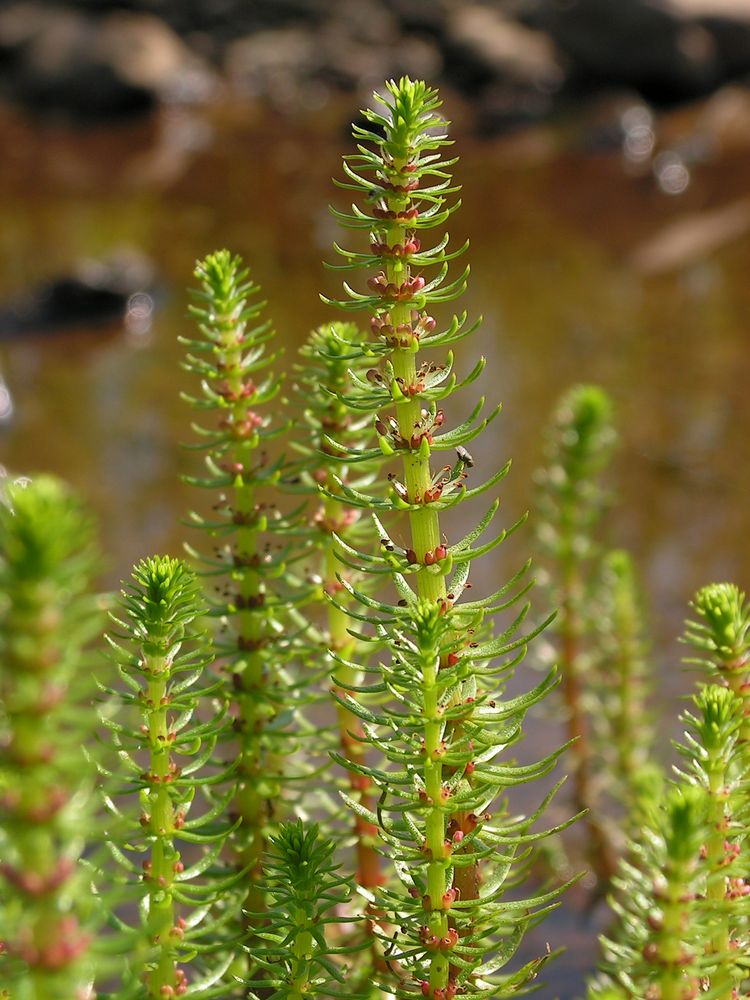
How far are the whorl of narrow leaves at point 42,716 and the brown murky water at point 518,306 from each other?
1786 mm

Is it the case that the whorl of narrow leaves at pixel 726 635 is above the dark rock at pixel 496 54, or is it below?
below

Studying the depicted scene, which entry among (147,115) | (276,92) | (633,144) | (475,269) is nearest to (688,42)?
(633,144)

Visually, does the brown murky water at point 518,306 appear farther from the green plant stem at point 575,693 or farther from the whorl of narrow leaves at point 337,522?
the whorl of narrow leaves at point 337,522

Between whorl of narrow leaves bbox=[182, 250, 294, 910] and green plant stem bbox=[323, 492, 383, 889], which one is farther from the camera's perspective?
green plant stem bbox=[323, 492, 383, 889]

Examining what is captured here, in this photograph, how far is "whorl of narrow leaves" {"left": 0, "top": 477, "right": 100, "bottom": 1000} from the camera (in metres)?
0.88

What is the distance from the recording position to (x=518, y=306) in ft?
25.6

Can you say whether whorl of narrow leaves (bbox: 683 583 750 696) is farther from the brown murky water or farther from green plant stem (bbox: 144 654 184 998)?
the brown murky water

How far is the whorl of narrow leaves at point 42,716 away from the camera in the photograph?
2.89 ft

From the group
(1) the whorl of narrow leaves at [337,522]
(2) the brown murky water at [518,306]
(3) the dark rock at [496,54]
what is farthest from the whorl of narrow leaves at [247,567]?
(3) the dark rock at [496,54]

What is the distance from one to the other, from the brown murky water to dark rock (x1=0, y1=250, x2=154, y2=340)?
19cm

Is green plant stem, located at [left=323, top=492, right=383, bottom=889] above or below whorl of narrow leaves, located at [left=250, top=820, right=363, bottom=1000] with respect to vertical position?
above

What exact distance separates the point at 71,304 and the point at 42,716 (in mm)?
7515

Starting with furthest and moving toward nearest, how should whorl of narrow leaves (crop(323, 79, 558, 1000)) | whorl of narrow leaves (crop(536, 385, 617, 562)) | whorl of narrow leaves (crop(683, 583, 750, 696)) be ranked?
whorl of narrow leaves (crop(536, 385, 617, 562)) < whorl of narrow leaves (crop(683, 583, 750, 696)) < whorl of narrow leaves (crop(323, 79, 558, 1000))

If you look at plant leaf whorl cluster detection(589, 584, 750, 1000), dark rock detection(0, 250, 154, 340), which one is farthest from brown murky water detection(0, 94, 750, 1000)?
plant leaf whorl cluster detection(589, 584, 750, 1000)
